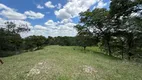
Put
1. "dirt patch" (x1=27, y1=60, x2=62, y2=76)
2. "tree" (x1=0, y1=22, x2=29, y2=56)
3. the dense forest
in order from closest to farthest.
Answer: "dirt patch" (x1=27, y1=60, x2=62, y2=76) < the dense forest < "tree" (x1=0, y1=22, x2=29, y2=56)

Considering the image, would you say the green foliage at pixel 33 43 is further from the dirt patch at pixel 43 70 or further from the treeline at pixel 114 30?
the dirt patch at pixel 43 70

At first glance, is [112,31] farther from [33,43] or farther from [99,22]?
[33,43]

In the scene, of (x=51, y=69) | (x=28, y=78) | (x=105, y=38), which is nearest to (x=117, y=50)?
(x=105, y=38)

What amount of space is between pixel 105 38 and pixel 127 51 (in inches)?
196

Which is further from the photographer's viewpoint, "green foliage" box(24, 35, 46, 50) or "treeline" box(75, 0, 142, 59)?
"green foliage" box(24, 35, 46, 50)

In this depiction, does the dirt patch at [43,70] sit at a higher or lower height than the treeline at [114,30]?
lower

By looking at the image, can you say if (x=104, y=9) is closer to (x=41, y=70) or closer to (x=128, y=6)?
(x=128, y=6)

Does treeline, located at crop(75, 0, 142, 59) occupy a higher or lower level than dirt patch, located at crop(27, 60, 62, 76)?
higher

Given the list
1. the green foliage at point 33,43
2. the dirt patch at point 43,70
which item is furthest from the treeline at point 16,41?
the dirt patch at point 43,70

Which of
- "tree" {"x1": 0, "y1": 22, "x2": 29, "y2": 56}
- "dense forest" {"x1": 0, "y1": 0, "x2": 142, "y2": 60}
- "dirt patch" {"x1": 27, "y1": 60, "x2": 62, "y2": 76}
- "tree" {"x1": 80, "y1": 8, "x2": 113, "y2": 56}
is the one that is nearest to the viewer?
"dirt patch" {"x1": 27, "y1": 60, "x2": 62, "y2": 76}

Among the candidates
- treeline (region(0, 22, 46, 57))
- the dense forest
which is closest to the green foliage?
treeline (region(0, 22, 46, 57))

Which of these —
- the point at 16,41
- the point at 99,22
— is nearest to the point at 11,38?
the point at 16,41

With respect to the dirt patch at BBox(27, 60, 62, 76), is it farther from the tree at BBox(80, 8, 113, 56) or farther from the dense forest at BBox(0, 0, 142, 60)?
the tree at BBox(80, 8, 113, 56)

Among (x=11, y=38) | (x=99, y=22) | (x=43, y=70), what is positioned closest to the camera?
(x=43, y=70)
